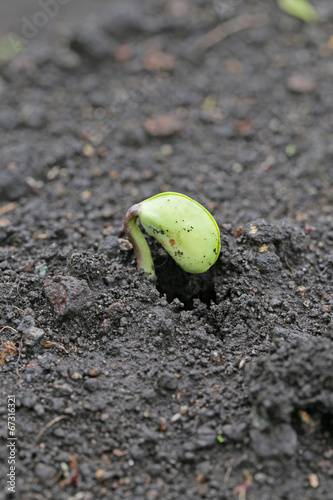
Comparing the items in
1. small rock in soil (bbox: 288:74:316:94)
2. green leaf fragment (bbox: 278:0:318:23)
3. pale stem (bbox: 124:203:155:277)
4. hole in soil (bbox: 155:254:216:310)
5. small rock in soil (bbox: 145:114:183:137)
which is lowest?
small rock in soil (bbox: 288:74:316:94)

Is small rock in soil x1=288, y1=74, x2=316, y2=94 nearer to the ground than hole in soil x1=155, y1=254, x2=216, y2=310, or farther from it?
nearer to the ground

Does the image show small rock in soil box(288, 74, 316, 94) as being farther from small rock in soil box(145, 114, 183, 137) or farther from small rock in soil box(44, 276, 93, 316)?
small rock in soil box(44, 276, 93, 316)

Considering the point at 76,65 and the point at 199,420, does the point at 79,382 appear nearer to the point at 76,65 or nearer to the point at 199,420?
the point at 199,420

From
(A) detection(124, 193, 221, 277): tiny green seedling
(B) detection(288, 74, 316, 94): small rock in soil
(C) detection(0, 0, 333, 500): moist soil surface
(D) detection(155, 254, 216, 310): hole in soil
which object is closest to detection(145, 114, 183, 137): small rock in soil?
(C) detection(0, 0, 333, 500): moist soil surface

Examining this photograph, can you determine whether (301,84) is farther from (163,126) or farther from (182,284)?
(182,284)

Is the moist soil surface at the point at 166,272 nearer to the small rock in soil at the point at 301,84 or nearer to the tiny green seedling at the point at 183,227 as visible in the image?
the small rock in soil at the point at 301,84

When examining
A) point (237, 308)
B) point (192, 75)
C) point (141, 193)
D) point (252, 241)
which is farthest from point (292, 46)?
point (237, 308)
